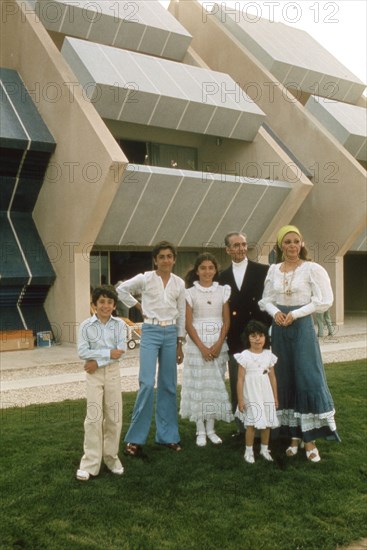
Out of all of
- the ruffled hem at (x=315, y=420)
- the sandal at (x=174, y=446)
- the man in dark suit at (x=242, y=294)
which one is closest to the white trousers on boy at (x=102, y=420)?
the sandal at (x=174, y=446)

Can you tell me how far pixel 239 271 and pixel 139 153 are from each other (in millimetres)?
15269

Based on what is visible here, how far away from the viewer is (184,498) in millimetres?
5035

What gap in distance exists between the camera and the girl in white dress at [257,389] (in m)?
5.88

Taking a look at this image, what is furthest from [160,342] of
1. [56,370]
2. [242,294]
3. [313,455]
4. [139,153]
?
[139,153]

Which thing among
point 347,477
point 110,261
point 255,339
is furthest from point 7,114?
point 347,477

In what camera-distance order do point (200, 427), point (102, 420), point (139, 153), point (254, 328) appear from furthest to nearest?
point (139, 153)
point (200, 427)
point (254, 328)
point (102, 420)

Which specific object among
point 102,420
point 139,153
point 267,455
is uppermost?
point 139,153

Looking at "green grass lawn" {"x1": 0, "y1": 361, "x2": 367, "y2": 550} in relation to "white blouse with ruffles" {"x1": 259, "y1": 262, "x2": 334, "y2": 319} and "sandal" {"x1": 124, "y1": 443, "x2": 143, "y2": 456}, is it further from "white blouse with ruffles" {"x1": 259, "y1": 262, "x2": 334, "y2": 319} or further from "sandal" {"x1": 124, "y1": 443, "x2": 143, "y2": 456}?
"white blouse with ruffles" {"x1": 259, "y1": 262, "x2": 334, "y2": 319}

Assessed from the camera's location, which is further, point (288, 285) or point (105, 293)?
point (288, 285)

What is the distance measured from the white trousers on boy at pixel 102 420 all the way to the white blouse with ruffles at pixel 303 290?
1.79m

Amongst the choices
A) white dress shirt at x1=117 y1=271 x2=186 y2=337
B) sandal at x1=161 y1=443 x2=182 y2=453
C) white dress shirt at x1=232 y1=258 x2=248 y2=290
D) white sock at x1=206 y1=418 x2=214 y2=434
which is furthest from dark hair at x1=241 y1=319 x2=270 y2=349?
sandal at x1=161 y1=443 x2=182 y2=453

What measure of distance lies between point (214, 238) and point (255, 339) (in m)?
13.7

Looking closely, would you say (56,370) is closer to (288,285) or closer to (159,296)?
(159,296)

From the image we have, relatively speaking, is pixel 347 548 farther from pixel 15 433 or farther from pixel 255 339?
pixel 15 433
